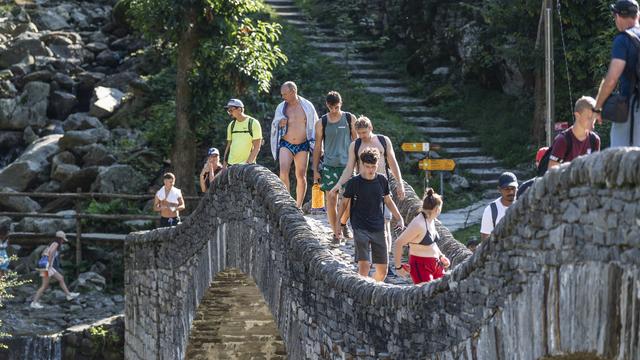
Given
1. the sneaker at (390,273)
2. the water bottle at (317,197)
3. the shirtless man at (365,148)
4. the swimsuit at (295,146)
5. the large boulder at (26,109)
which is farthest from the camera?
the large boulder at (26,109)

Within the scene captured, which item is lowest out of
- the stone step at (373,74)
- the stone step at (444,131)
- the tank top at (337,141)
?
the stone step at (444,131)

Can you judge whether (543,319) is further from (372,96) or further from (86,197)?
(372,96)

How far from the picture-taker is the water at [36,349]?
2442 cm

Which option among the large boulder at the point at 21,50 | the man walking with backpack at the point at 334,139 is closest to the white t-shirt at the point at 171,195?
the man walking with backpack at the point at 334,139

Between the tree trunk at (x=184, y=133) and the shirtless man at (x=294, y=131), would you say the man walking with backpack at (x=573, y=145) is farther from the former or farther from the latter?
the tree trunk at (x=184, y=133)

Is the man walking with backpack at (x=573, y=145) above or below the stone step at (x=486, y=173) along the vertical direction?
above

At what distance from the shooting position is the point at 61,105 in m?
34.8

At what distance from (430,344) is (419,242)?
7.40ft

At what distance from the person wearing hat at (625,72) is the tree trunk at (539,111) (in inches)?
779

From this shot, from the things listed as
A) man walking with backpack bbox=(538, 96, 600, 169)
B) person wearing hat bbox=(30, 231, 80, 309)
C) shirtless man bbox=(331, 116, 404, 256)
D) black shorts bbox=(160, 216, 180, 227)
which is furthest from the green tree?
man walking with backpack bbox=(538, 96, 600, 169)

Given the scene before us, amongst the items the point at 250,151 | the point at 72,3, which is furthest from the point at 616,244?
the point at 72,3

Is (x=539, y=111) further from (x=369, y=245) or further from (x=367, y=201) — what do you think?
(x=367, y=201)

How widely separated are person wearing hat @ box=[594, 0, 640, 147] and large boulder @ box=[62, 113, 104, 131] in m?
24.3

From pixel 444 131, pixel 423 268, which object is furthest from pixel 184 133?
pixel 423 268
